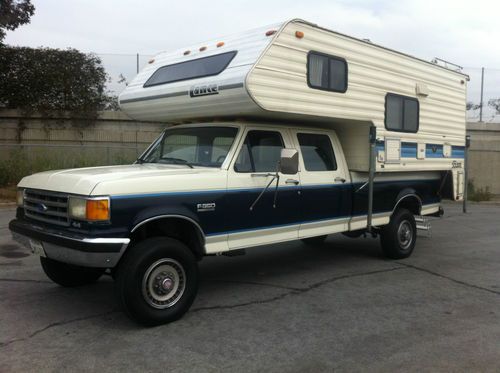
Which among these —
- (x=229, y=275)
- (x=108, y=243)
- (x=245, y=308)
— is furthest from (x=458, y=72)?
(x=108, y=243)

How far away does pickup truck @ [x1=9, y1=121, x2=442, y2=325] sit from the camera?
424 centimetres

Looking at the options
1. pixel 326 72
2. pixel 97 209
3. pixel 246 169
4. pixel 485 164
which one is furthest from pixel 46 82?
pixel 485 164

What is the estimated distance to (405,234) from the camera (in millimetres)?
7648

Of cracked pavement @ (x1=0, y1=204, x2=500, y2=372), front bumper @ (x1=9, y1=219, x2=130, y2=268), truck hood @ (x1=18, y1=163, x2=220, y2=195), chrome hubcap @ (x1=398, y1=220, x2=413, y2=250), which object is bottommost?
cracked pavement @ (x1=0, y1=204, x2=500, y2=372)

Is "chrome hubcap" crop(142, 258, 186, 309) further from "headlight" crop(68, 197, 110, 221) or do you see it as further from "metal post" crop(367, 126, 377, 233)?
"metal post" crop(367, 126, 377, 233)

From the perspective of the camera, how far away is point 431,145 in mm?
7941

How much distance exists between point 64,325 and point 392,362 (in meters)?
2.95

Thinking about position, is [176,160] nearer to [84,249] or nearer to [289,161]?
[289,161]

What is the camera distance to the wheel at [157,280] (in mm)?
4281

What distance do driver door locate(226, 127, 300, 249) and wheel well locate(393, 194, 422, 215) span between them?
8.46 feet

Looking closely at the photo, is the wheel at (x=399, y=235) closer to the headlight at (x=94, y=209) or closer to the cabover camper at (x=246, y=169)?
the cabover camper at (x=246, y=169)

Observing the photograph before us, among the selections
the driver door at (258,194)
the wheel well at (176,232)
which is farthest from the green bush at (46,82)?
the wheel well at (176,232)


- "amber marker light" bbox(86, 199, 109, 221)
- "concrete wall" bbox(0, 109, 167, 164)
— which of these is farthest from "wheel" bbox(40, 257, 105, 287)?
"concrete wall" bbox(0, 109, 167, 164)

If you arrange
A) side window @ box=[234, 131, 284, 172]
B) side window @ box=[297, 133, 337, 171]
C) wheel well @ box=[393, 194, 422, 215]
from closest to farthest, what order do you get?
1. side window @ box=[234, 131, 284, 172]
2. side window @ box=[297, 133, 337, 171]
3. wheel well @ box=[393, 194, 422, 215]
